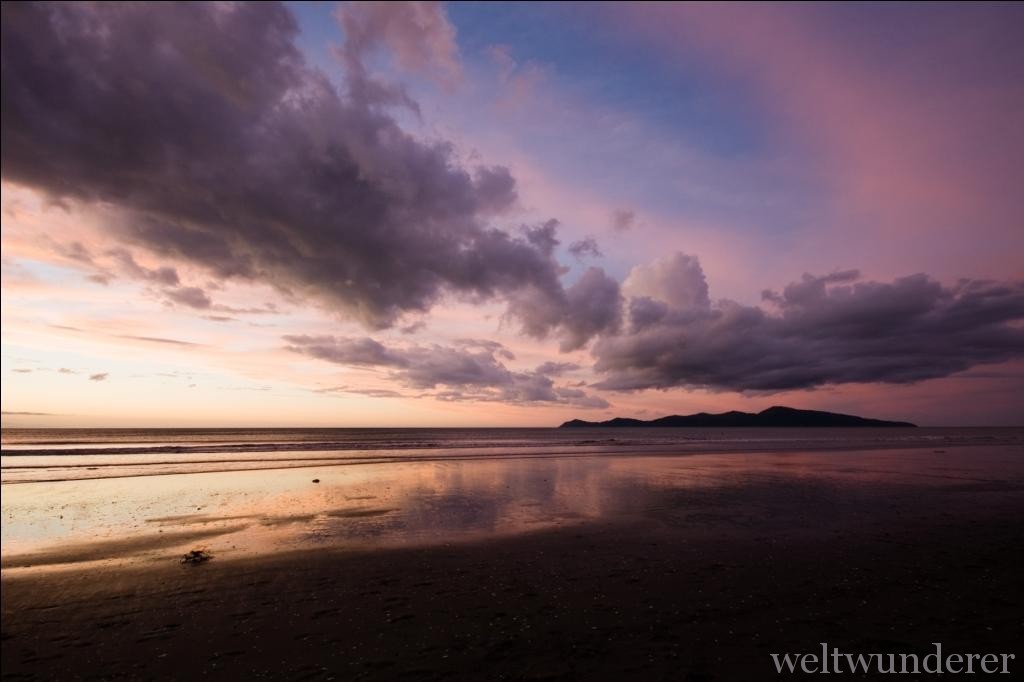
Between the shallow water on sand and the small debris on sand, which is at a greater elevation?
the small debris on sand

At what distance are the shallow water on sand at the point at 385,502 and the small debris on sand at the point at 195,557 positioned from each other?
1.49 ft

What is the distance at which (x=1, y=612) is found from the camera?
11406 mm

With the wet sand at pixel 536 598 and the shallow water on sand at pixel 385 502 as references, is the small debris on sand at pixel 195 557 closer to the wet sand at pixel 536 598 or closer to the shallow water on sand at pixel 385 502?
the wet sand at pixel 536 598

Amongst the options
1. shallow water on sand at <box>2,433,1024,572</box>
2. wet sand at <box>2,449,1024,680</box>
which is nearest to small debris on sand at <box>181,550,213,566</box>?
wet sand at <box>2,449,1024,680</box>

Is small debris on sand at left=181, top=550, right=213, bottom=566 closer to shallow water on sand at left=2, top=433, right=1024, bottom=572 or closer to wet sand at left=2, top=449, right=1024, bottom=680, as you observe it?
wet sand at left=2, top=449, right=1024, bottom=680

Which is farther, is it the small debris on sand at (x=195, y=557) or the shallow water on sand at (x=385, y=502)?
the shallow water on sand at (x=385, y=502)

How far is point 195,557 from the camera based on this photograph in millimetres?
15312

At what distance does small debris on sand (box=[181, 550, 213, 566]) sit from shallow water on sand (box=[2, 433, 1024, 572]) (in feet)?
1.49

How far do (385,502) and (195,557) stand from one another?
35.2 feet

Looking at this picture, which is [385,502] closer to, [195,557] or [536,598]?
[195,557]

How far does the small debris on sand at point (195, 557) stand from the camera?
49.1 feet

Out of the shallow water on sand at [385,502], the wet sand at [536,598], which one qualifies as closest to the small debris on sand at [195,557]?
the wet sand at [536,598]

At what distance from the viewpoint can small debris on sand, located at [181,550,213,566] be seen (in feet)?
→ 49.1

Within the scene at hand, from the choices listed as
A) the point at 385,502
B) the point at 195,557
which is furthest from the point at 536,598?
the point at 385,502
